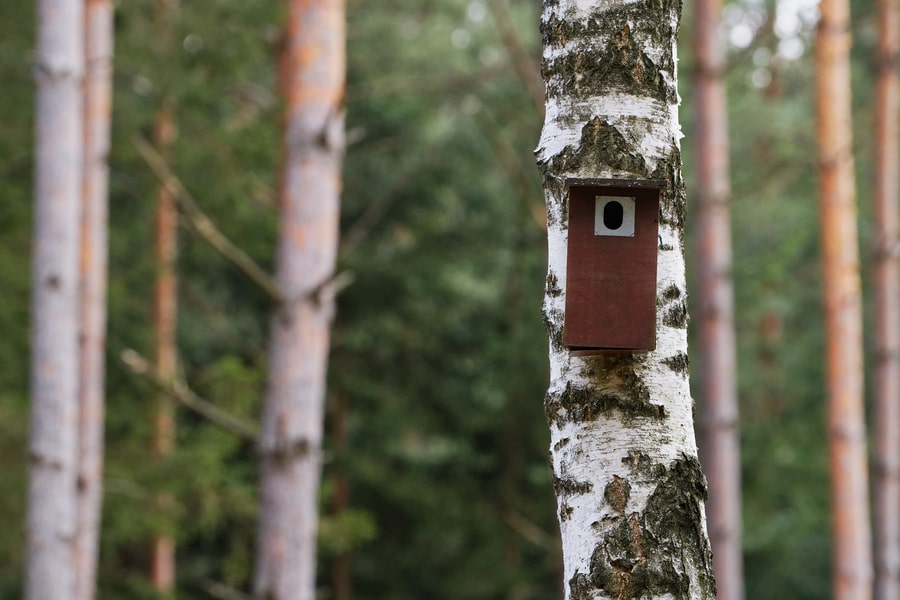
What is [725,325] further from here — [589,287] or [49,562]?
[589,287]

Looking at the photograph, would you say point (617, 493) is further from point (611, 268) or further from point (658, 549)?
point (611, 268)

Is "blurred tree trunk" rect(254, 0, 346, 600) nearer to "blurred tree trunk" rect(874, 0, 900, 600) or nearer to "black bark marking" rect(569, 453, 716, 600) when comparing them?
"black bark marking" rect(569, 453, 716, 600)

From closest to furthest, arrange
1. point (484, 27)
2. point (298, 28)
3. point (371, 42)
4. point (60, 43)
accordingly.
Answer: point (60, 43)
point (298, 28)
point (371, 42)
point (484, 27)

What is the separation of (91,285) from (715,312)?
4235 millimetres

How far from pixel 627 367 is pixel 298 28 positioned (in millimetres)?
3659

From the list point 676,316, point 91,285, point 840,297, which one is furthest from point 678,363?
point 840,297

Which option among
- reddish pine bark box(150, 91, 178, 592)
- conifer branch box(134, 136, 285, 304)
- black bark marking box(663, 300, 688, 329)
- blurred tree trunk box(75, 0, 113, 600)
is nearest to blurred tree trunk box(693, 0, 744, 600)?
conifer branch box(134, 136, 285, 304)

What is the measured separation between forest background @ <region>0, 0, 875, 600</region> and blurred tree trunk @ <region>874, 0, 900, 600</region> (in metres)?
0.45

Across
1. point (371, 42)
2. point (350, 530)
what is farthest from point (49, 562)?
point (371, 42)

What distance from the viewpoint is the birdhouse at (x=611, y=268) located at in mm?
2254

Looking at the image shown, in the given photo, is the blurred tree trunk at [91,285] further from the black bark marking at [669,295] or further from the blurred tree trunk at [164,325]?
the black bark marking at [669,295]

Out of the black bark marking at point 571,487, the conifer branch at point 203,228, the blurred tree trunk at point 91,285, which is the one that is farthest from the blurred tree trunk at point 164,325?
the black bark marking at point 571,487

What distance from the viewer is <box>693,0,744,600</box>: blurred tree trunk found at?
7719 millimetres

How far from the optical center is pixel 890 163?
9.66 metres
